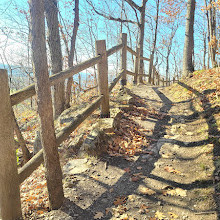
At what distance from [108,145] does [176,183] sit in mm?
1416

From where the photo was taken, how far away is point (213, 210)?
6.85ft

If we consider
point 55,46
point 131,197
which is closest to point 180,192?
point 131,197

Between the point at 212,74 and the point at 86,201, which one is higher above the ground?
the point at 212,74

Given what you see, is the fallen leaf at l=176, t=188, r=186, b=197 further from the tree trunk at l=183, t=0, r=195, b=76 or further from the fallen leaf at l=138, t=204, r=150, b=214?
the tree trunk at l=183, t=0, r=195, b=76

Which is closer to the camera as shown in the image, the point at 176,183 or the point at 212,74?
the point at 176,183

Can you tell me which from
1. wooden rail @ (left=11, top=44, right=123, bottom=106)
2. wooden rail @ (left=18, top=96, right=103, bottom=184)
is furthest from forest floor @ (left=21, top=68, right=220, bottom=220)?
wooden rail @ (left=11, top=44, right=123, bottom=106)

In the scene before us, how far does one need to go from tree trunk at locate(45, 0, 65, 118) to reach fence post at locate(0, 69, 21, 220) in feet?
13.9

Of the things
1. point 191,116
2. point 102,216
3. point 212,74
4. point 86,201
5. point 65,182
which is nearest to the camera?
point 102,216

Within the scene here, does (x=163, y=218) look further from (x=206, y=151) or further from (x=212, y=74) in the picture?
(x=212, y=74)

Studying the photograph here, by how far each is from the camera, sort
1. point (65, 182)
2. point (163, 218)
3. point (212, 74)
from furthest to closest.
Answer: point (212, 74), point (65, 182), point (163, 218)

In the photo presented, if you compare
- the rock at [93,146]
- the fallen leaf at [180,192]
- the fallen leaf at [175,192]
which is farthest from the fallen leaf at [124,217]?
the rock at [93,146]

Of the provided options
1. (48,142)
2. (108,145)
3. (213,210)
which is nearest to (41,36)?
(48,142)

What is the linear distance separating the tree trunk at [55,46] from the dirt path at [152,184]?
10.8ft

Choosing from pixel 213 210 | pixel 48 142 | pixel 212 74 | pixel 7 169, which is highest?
pixel 212 74
